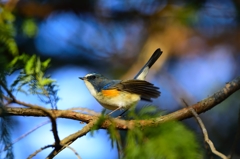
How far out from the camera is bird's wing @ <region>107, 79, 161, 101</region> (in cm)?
286

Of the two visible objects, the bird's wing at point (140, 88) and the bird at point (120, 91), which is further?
the bird at point (120, 91)

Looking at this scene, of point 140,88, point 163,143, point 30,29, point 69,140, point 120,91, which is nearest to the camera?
point 163,143

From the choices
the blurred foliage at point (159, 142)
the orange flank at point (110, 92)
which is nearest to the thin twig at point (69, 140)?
the blurred foliage at point (159, 142)

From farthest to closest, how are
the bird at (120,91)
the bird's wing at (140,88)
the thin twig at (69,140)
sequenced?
the bird at (120,91), the bird's wing at (140,88), the thin twig at (69,140)

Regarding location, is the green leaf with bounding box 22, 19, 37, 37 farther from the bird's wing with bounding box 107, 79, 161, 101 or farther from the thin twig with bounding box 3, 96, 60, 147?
the thin twig with bounding box 3, 96, 60, 147

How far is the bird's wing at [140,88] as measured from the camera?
2.86 metres

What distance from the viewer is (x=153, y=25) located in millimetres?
5883

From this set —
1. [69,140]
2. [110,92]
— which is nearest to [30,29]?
[110,92]

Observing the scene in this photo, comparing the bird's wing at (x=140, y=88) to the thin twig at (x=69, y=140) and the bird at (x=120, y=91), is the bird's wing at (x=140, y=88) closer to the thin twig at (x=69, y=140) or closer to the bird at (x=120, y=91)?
the bird at (x=120, y=91)

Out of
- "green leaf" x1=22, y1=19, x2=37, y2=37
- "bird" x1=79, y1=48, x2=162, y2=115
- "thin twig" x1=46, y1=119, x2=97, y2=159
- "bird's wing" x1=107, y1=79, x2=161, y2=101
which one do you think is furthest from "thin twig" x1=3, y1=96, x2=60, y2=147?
"green leaf" x1=22, y1=19, x2=37, y2=37

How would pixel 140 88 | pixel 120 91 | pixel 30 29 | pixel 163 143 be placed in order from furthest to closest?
pixel 30 29 < pixel 120 91 < pixel 140 88 < pixel 163 143

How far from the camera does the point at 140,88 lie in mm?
2977

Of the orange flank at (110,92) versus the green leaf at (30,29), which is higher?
the green leaf at (30,29)

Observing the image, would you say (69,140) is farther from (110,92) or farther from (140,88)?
(110,92)
